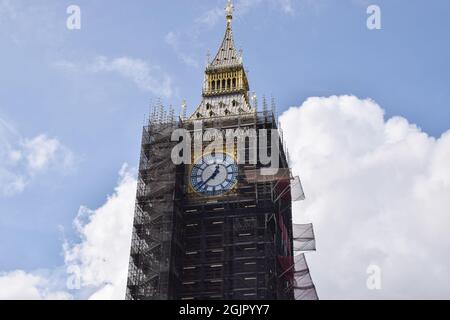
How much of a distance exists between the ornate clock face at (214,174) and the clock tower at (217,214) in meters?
0.12

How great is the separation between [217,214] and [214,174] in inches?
216

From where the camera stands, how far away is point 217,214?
96.1 metres

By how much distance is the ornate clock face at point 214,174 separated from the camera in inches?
3853

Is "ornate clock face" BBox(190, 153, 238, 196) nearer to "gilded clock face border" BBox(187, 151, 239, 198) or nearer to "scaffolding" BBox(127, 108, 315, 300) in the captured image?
"gilded clock face border" BBox(187, 151, 239, 198)

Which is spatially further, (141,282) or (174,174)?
(174,174)

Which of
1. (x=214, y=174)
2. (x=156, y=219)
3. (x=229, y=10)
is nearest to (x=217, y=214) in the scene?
(x=214, y=174)

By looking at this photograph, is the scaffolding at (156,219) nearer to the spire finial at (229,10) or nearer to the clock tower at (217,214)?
the clock tower at (217,214)

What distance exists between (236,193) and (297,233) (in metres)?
10.2

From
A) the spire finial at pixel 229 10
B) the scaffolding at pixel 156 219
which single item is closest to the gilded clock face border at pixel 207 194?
the scaffolding at pixel 156 219
